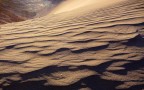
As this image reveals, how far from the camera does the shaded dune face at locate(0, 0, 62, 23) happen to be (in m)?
7.23

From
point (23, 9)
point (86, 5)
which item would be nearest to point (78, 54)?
point (86, 5)

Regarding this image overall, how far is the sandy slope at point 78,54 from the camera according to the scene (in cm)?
222

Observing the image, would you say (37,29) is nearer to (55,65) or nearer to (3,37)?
(3,37)

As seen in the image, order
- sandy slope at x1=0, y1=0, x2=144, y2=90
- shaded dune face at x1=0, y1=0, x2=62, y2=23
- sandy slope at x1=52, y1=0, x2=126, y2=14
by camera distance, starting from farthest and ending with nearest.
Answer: shaded dune face at x1=0, y1=0, x2=62, y2=23 → sandy slope at x1=52, y1=0, x2=126, y2=14 → sandy slope at x1=0, y1=0, x2=144, y2=90

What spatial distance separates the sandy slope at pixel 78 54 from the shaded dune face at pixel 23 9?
381 cm

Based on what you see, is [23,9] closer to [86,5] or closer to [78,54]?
[86,5]

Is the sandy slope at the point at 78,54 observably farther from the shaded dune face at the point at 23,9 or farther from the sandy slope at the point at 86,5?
the shaded dune face at the point at 23,9

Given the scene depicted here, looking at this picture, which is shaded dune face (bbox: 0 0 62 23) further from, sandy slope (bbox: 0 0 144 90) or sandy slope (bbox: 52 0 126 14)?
sandy slope (bbox: 0 0 144 90)

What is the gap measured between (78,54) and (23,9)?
249 inches

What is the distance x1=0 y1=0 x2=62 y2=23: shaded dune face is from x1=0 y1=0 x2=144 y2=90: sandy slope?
381 cm

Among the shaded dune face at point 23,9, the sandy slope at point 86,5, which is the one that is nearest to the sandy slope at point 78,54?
the sandy slope at point 86,5

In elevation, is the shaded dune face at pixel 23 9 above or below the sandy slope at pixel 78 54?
above

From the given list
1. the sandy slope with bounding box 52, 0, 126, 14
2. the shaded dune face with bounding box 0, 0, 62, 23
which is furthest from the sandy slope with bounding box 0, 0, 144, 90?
the shaded dune face with bounding box 0, 0, 62, 23

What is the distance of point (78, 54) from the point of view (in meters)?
2.60
